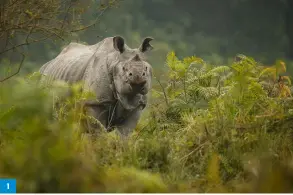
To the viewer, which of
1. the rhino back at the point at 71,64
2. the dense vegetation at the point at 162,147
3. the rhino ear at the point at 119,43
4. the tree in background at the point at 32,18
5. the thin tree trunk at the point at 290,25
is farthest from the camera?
the thin tree trunk at the point at 290,25

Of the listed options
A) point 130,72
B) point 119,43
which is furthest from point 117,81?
point 119,43

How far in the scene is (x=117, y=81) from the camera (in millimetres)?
7840

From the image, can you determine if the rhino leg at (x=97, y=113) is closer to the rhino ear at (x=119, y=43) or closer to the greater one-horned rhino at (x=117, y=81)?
the greater one-horned rhino at (x=117, y=81)

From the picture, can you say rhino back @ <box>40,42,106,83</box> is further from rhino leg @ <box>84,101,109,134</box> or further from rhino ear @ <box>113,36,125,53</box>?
rhino ear @ <box>113,36,125,53</box>

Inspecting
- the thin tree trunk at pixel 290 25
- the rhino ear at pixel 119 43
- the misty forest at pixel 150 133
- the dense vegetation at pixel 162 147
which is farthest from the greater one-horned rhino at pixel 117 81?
the thin tree trunk at pixel 290 25

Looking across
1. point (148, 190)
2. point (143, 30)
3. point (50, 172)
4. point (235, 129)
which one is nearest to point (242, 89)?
point (235, 129)

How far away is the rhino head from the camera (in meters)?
7.54

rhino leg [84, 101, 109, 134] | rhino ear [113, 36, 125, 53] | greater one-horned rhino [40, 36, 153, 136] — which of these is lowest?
rhino leg [84, 101, 109, 134]

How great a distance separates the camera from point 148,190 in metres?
4.49

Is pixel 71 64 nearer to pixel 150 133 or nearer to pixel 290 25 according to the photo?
pixel 150 133

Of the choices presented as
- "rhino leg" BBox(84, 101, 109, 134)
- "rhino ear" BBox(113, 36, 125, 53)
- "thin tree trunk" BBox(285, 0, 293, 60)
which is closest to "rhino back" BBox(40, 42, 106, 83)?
"rhino leg" BBox(84, 101, 109, 134)

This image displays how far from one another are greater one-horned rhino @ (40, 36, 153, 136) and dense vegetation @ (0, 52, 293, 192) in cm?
36

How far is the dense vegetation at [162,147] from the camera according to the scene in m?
3.98

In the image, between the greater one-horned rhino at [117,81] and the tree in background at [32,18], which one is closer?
the tree in background at [32,18]
